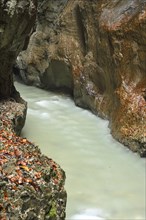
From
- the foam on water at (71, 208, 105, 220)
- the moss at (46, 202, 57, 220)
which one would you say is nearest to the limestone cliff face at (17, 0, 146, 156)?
the foam on water at (71, 208, 105, 220)

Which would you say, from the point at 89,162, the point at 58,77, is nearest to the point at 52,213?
the point at 89,162

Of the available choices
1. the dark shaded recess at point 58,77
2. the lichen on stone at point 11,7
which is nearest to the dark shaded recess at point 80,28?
the dark shaded recess at point 58,77

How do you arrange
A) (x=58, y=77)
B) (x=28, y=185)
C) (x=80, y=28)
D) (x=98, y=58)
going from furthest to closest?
1. (x=58, y=77)
2. (x=80, y=28)
3. (x=98, y=58)
4. (x=28, y=185)

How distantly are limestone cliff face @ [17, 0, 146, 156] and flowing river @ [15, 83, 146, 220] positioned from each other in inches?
18.9

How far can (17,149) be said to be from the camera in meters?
4.46

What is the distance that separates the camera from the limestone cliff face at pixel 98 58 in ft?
30.3

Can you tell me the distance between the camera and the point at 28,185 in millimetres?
3695

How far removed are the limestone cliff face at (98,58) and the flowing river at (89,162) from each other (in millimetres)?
481

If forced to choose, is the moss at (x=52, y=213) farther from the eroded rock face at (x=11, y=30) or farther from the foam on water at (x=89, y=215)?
the eroded rock face at (x=11, y=30)

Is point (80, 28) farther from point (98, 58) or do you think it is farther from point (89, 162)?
point (89, 162)

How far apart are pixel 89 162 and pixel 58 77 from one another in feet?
20.4

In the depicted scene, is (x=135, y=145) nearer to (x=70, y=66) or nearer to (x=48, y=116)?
(x=48, y=116)

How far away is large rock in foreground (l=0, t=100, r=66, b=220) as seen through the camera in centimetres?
347

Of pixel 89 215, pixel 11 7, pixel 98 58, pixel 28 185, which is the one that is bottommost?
pixel 89 215
